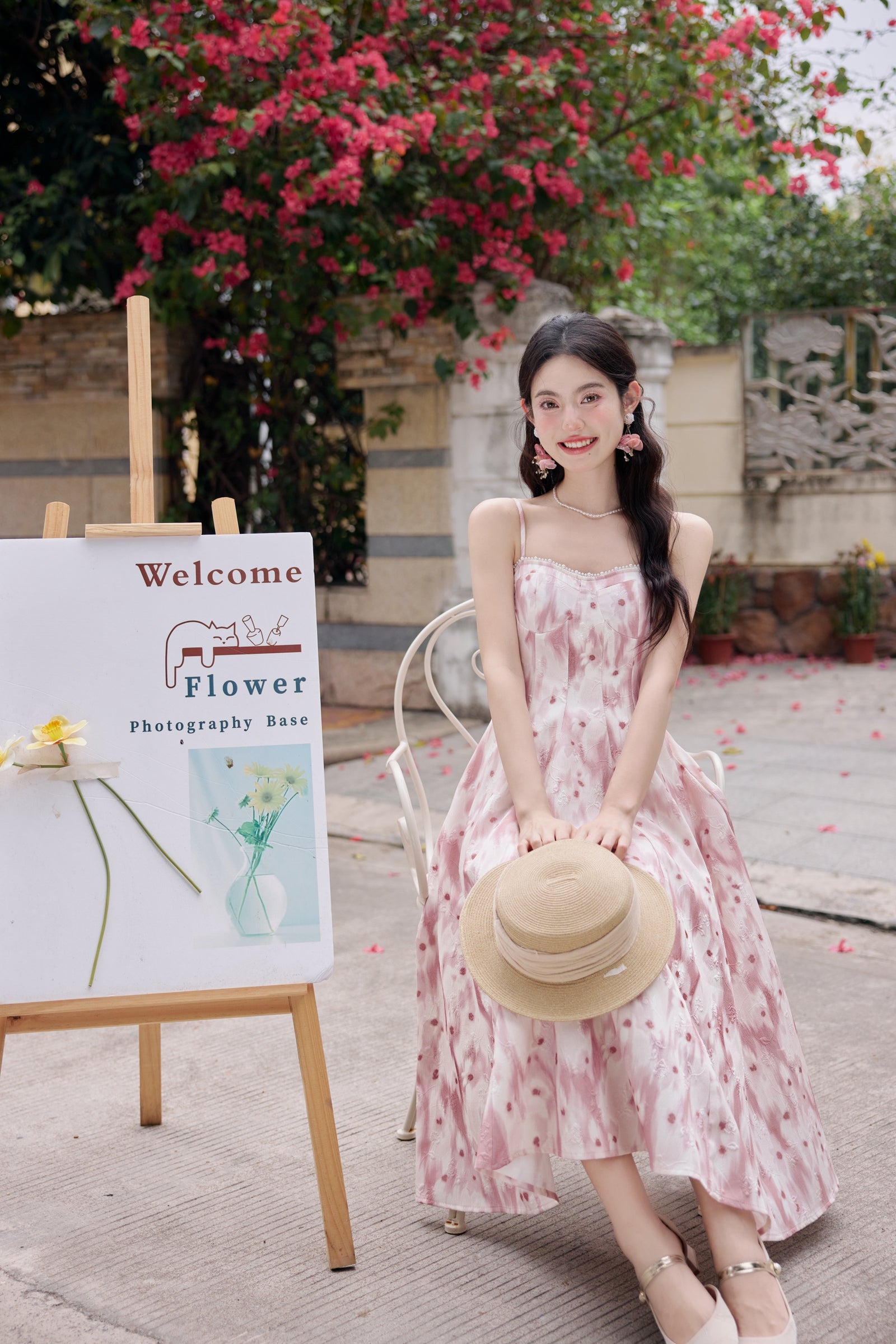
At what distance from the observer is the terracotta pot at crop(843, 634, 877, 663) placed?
26.8 feet

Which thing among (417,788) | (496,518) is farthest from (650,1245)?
(496,518)

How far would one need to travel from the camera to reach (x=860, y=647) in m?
8.20

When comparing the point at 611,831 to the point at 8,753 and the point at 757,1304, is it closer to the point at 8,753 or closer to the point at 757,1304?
the point at 757,1304

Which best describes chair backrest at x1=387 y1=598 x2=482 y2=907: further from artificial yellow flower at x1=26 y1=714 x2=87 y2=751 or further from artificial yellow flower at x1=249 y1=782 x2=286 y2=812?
artificial yellow flower at x1=26 y1=714 x2=87 y2=751

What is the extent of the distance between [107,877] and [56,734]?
0.24 metres

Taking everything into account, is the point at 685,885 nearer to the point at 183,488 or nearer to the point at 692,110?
the point at 692,110

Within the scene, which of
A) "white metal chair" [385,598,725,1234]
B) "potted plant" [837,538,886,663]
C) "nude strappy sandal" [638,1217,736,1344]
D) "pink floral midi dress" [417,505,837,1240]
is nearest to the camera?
"nude strappy sandal" [638,1217,736,1344]

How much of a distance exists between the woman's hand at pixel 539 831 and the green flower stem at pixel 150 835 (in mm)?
526

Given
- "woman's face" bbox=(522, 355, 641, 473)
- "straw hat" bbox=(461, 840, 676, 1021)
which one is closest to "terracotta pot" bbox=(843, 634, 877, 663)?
"woman's face" bbox=(522, 355, 641, 473)

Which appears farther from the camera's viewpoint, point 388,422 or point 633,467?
point 388,422

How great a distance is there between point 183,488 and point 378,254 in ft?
6.66

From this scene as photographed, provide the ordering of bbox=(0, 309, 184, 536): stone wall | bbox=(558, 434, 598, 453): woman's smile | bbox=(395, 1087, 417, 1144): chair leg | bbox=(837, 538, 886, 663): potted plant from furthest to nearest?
bbox=(837, 538, 886, 663): potted plant → bbox=(0, 309, 184, 536): stone wall → bbox=(395, 1087, 417, 1144): chair leg → bbox=(558, 434, 598, 453): woman's smile

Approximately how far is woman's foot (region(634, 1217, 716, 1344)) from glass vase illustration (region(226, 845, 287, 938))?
72 cm

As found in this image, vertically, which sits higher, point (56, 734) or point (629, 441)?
point (629, 441)
